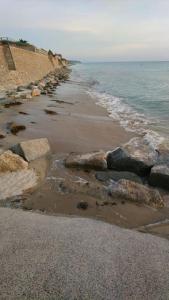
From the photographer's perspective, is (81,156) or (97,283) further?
(81,156)

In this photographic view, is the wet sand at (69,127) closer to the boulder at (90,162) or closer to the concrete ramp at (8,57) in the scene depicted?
the boulder at (90,162)

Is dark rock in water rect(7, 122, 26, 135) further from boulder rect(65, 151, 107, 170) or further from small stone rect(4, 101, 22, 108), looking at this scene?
small stone rect(4, 101, 22, 108)

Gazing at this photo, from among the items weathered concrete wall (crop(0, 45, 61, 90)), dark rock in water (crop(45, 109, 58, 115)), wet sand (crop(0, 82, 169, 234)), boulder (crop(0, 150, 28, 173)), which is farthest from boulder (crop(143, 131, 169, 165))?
weathered concrete wall (crop(0, 45, 61, 90))


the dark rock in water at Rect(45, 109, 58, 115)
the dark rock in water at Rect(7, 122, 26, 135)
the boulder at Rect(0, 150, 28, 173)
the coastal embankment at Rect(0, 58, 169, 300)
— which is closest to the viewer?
the coastal embankment at Rect(0, 58, 169, 300)

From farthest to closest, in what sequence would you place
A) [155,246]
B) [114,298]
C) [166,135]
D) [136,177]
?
[166,135], [136,177], [155,246], [114,298]

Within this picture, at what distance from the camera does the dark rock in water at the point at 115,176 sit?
7199 mm

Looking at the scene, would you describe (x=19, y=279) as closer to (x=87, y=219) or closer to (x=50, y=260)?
(x=50, y=260)

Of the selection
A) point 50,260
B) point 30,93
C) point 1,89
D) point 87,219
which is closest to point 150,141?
point 87,219

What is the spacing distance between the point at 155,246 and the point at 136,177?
3008mm

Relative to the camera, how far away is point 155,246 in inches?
174

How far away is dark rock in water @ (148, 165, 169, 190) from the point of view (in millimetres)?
6840

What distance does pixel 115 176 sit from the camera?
24.0ft

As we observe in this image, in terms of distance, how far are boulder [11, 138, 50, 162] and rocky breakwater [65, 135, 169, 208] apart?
0.80 m

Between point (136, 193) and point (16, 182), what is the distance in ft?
8.27
